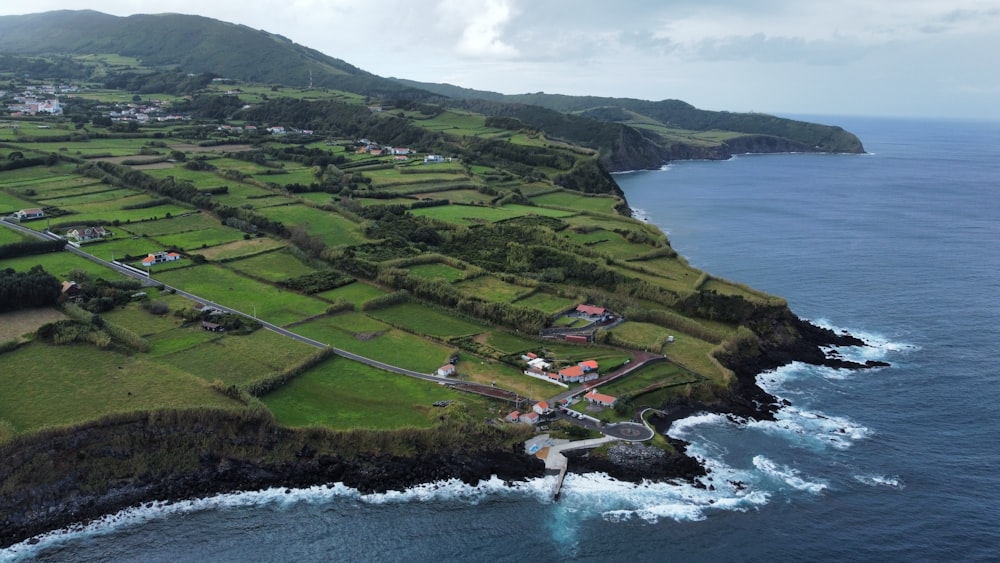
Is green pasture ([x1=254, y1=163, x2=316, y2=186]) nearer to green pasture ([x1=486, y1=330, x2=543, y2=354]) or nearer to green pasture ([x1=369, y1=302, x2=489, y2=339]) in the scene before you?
green pasture ([x1=369, y1=302, x2=489, y2=339])

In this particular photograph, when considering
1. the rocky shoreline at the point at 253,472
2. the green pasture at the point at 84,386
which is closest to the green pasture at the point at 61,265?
the green pasture at the point at 84,386

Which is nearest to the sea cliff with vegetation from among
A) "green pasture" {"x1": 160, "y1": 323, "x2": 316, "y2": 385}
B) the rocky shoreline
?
the rocky shoreline

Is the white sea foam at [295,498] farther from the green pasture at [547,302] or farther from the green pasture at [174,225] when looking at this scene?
the green pasture at [174,225]

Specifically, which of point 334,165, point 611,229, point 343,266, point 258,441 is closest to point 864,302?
point 611,229

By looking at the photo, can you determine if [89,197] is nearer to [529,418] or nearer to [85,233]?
[85,233]

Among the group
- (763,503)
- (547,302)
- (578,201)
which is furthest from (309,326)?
(578,201)

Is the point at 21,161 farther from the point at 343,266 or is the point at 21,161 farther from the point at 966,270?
the point at 966,270
